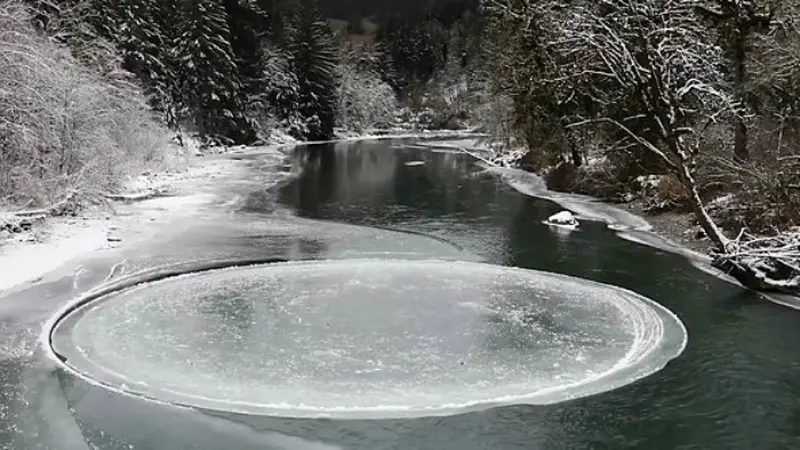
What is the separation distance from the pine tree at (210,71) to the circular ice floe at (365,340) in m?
44.9

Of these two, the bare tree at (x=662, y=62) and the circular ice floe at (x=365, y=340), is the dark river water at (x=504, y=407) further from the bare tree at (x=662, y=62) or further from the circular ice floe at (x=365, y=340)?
the bare tree at (x=662, y=62)

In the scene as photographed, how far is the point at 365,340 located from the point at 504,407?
290cm

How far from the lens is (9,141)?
18.9 m

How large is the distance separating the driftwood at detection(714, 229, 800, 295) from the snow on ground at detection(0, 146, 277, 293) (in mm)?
13436

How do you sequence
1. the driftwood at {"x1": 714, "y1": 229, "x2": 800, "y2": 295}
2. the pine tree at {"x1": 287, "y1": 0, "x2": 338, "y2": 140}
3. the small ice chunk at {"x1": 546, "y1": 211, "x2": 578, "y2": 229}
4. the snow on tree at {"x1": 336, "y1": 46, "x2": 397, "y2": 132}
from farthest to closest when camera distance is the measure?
the snow on tree at {"x1": 336, "y1": 46, "x2": 397, "y2": 132} → the pine tree at {"x1": 287, "y1": 0, "x2": 338, "y2": 140} → the small ice chunk at {"x1": 546, "y1": 211, "x2": 578, "y2": 229} → the driftwood at {"x1": 714, "y1": 229, "x2": 800, "y2": 295}

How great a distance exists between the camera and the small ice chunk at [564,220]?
22.8m

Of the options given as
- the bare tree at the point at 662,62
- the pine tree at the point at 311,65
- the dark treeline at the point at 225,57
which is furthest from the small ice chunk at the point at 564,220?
the pine tree at the point at 311,65

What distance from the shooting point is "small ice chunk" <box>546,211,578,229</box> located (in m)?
22.8

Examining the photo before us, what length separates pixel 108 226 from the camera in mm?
20969

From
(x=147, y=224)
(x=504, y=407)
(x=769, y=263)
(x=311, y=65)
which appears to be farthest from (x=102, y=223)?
(x=311, y=65)

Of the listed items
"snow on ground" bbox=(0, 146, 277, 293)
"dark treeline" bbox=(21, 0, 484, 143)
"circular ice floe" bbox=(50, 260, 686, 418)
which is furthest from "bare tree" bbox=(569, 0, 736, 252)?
"dark treeline" bbox=(21, 0, 484, 143)

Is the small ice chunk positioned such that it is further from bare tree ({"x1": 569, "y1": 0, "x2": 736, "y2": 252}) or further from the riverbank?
the riverbank

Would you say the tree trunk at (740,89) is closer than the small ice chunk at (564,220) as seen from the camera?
Yes

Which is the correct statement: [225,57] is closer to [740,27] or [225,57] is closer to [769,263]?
[740,27]
